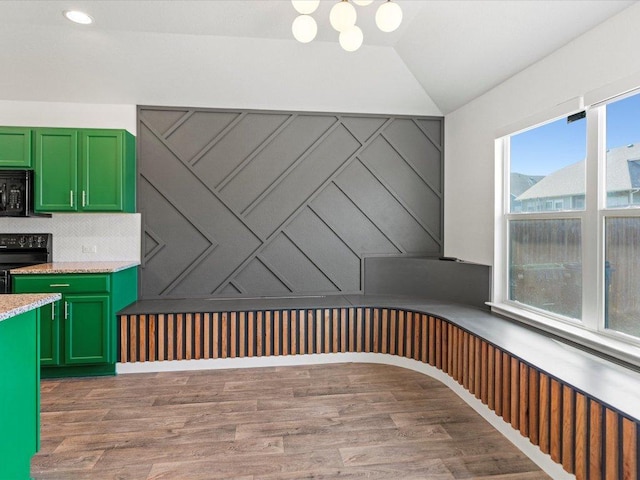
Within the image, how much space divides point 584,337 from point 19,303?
118 inches

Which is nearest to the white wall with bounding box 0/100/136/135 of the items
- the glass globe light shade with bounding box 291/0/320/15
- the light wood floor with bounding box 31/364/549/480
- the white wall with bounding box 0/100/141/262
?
the white wall with bounding box 0/100/141/262

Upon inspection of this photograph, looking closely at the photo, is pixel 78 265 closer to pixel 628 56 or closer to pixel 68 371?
pixel 68 371

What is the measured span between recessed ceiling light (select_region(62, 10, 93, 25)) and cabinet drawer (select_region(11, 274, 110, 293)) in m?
1.97

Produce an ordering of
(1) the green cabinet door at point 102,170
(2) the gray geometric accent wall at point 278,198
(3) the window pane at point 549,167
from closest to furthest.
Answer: (3) the window pane at point 549,167
(1) the green cabinet door at point 102,170
(2) the gray geometric accent wall at point 278,198

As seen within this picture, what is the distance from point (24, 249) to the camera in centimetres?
367

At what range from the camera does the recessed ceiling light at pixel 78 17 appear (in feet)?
9.20

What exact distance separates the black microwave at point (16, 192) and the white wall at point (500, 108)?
405 centimetres

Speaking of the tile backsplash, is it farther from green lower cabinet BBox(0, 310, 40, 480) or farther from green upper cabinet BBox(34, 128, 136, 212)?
green lower cabinet BBox(0, 310, 40, 480)

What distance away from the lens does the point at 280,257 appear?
4078 mm

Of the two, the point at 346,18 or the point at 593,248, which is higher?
the point at 346,18

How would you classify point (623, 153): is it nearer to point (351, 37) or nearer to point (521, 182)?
point (521, 182)

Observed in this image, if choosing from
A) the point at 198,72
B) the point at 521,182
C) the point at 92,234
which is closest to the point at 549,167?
the point at 521,182

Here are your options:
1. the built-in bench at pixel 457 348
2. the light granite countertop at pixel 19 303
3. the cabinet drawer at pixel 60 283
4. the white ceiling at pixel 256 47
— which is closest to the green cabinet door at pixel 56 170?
the white ceiling at pixel 256 47

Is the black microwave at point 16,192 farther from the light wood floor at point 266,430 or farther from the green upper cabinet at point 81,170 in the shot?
the light wood floor at point 266,430
